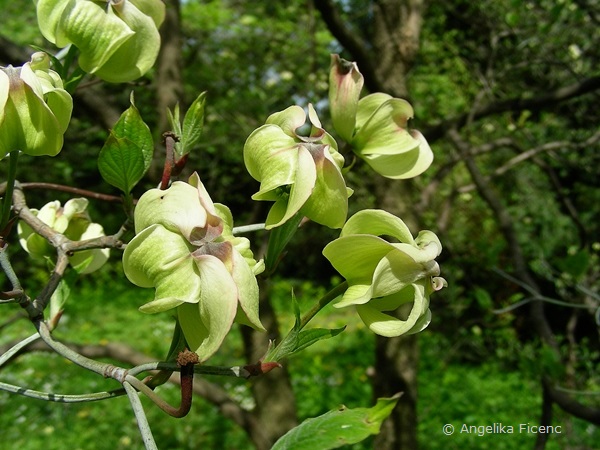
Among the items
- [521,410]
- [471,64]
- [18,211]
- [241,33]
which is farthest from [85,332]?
[18,211]

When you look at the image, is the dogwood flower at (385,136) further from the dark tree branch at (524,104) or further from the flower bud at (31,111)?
the dark tree branch at (524,104)

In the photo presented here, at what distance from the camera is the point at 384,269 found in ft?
1.21

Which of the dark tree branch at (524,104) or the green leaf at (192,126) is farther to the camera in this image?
the dark tree branch at (524,104)

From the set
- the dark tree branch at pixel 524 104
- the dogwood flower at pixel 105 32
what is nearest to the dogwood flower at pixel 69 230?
the dogwood flower at pixel 105 32

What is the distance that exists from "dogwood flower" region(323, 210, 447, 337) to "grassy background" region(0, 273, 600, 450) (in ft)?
6.48

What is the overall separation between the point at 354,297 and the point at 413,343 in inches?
65.1

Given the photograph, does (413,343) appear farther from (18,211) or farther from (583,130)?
(18,211)

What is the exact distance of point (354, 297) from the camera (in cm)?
39

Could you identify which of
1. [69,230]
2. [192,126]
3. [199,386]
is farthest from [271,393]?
[192,126]

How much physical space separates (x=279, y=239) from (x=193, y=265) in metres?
0.08

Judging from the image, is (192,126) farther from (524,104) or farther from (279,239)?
(524,104)

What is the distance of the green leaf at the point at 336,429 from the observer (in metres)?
0.31

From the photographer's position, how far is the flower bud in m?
0.36

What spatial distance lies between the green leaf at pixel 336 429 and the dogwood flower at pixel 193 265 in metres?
0.06
